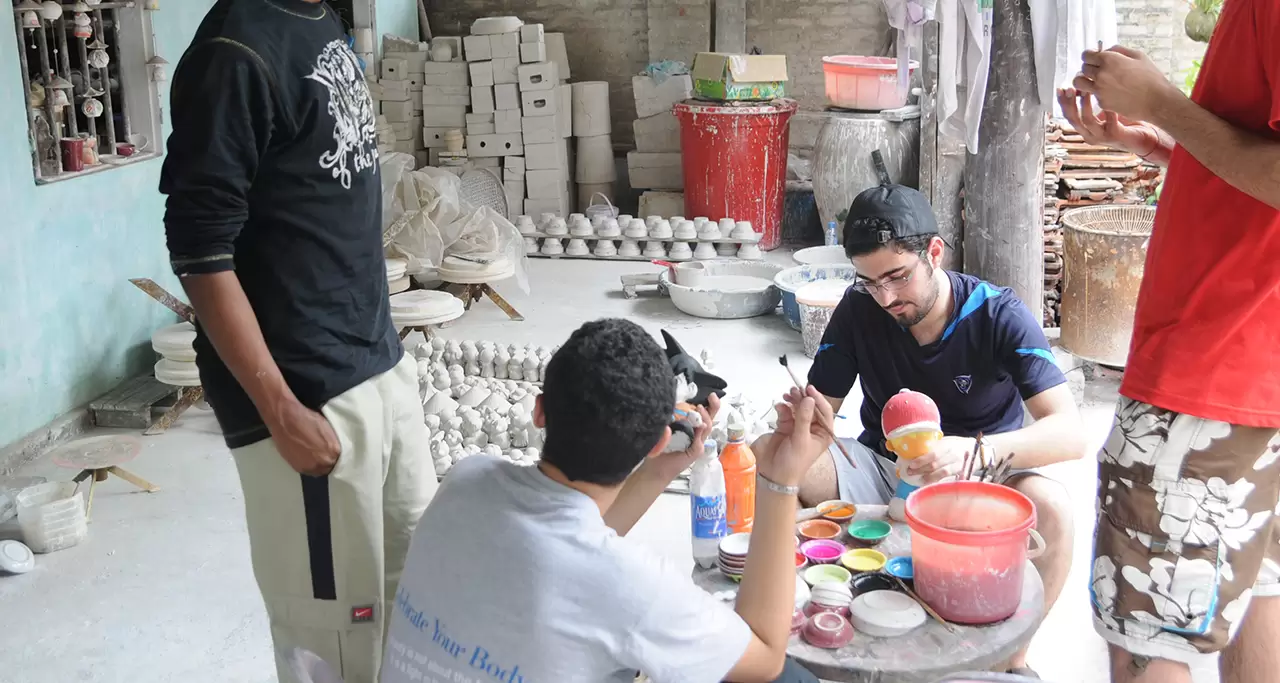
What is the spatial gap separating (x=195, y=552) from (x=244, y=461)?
2.06m

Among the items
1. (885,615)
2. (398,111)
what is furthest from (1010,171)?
(398,111)

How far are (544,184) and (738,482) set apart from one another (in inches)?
262

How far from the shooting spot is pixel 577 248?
8289 mm

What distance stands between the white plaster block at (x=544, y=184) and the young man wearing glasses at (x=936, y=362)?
6.16 metres

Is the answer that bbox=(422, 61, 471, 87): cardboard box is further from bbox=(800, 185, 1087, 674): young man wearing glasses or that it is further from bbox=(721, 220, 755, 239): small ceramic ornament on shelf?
bbox=(800, 185, 1087, 674): young man wearing glasses

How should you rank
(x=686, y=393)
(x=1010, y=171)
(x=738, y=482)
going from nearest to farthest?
(x=686, y=393)
(x=738, y=482)
(x=1010, y=171)

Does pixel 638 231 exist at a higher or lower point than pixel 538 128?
lower

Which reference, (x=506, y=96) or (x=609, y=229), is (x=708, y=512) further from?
(x=506, y=96)

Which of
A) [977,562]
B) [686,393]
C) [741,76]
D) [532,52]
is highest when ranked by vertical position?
[532,52]

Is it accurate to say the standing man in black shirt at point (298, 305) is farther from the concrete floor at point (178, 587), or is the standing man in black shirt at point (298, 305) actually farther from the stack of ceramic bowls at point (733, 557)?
the concrete floor at point (178, 587)

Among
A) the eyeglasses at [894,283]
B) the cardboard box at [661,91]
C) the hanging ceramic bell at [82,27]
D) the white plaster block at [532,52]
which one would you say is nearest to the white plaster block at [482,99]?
the white plaster block at [532,52]

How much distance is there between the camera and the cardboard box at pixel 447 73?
8812 mm

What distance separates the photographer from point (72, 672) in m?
3.27

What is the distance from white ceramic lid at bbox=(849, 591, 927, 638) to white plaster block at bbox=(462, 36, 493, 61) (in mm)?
7315
